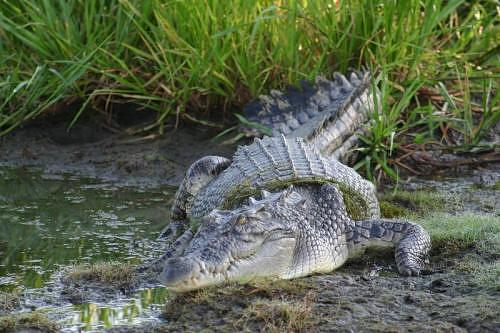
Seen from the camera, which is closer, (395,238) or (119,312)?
(119,312)

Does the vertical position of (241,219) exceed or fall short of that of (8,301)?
it exceeds it

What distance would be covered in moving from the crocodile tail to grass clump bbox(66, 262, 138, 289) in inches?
75.6

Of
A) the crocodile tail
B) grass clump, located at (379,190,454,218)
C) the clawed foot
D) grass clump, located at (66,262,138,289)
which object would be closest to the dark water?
grass clump, located at (66,262,138,289)

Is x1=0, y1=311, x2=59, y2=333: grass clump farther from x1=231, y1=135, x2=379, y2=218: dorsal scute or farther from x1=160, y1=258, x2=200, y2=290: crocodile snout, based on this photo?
x1=231, y1=135, x2=379, y2=218: dorsal scute

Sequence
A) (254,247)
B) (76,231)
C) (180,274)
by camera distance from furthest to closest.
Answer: (76,231) → (254,247) → (180,274)

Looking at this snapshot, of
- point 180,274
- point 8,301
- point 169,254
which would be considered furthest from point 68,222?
point 180,274

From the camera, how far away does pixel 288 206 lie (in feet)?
14.0

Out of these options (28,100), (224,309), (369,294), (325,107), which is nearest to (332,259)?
(369,294)

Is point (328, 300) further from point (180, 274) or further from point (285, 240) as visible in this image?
point (180, 274)

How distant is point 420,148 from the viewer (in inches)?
247

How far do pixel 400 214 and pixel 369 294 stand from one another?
61.8 inches

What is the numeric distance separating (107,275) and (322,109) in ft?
8.02

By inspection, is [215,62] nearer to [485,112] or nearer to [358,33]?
[358,33]

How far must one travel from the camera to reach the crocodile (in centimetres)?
387
